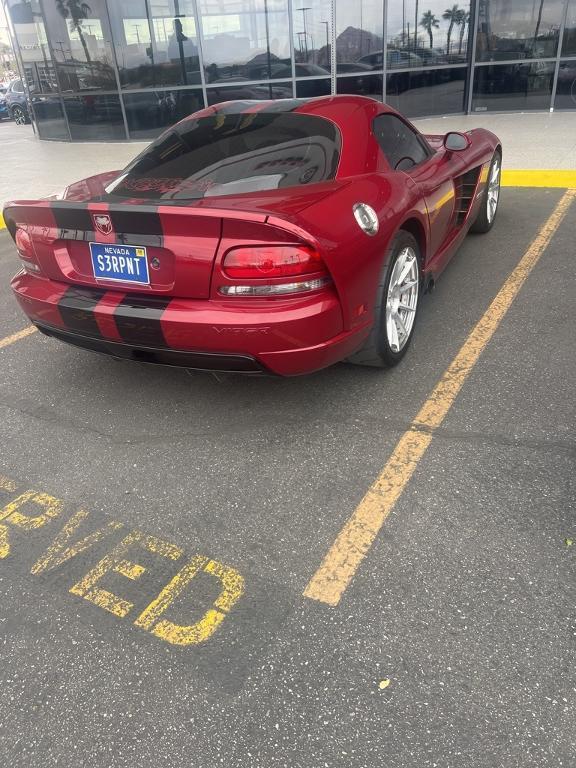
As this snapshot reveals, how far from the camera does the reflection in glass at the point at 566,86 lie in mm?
12289

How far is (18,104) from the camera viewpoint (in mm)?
23047

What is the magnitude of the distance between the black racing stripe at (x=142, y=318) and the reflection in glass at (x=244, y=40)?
35.4 ft

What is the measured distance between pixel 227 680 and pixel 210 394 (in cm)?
177

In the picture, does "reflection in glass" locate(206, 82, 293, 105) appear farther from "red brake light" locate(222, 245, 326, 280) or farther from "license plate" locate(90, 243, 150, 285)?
"red brake light" locate(222, 245, 326, 280)

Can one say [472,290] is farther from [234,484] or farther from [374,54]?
[374,54]

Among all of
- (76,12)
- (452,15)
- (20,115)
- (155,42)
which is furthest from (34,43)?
(20,115)

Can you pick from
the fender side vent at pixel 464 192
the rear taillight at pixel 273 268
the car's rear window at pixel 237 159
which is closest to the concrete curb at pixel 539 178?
the fender side vent at pixel 464 192

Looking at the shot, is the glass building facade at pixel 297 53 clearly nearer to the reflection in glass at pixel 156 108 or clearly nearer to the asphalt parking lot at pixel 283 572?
the reflection in glass at pixel 156 108

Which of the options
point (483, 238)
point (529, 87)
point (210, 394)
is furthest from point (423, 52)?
point (210, 394)

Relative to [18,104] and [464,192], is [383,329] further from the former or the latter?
[18,104]

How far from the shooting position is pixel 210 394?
133 inches

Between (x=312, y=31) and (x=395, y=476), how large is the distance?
11.7m

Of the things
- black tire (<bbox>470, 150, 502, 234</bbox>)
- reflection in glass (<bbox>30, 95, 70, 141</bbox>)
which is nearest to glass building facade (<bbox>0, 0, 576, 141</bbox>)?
reflection in glass (<bbox>30, 95, 70, 141</bbox>)

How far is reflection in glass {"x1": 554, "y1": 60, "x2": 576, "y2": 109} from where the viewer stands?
1229 cm
